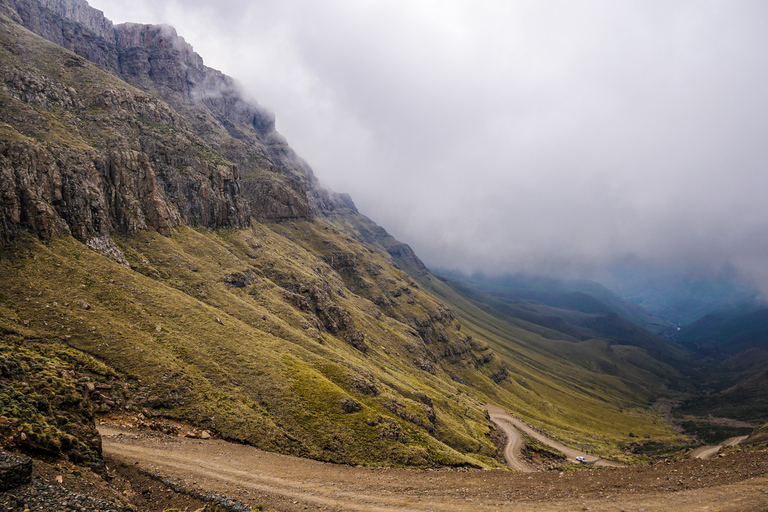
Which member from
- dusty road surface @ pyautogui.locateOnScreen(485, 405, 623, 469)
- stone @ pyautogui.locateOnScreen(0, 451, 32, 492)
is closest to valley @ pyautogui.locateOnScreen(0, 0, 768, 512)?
stone @ pyautogui.locateOnScreen(0, 451, 32, 492)

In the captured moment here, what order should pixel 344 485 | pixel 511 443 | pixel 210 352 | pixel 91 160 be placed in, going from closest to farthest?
pixel 344 485, pixel 210 352, pixel 91 160, pixel 511 443

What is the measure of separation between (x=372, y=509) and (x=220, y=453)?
2270cm

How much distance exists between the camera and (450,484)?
38375 mm

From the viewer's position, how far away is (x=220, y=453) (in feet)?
135

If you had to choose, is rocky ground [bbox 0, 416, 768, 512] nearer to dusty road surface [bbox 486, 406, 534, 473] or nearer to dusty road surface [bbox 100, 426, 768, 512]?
dusty road surface [bbox 100, 426, 768, 512]

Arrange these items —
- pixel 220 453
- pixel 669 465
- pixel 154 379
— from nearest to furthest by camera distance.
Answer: pixel 669 465 → pixel 220 453 → pixel 154 379

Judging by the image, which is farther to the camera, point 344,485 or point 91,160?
point 91,160

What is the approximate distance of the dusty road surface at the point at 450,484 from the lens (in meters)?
27.8

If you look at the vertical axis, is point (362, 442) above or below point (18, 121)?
below

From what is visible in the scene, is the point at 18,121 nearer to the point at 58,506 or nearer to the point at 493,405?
the point at 58,506

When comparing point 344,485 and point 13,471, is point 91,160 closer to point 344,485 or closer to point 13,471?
point 13,471

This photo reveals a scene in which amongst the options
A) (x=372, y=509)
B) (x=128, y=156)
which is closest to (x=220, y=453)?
(x=372, y=509)

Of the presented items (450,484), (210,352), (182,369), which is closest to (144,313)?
(210,352)

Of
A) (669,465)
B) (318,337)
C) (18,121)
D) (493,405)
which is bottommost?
(493,405)
